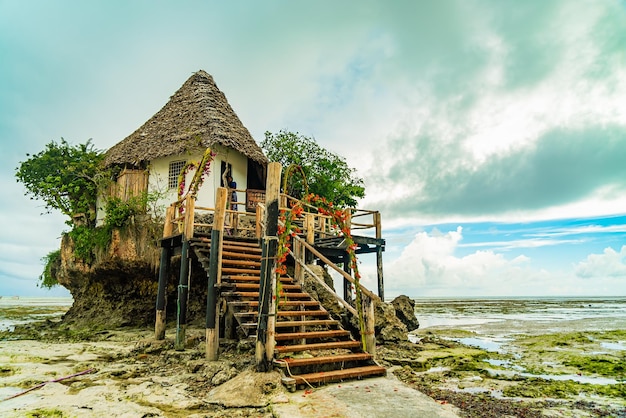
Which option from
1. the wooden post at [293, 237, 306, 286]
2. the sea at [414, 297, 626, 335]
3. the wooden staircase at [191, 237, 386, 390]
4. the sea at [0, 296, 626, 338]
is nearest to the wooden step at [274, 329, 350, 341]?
the wooden staircase at [191, 237, 386, 390]

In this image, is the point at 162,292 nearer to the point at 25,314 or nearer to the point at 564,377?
the point at 564,377

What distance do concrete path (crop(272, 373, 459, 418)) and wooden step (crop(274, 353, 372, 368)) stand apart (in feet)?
1.43

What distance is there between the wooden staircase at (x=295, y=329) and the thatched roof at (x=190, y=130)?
586 cm

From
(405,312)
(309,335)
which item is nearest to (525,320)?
(405,312)

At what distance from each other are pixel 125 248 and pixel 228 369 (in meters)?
9.55

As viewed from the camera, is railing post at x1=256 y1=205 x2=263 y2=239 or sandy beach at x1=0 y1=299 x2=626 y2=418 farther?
railing post at x1=256 y1=205 x2=263 y2=239

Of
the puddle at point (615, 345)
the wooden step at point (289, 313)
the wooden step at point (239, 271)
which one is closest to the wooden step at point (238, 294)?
the wooden step at point (289, 313)

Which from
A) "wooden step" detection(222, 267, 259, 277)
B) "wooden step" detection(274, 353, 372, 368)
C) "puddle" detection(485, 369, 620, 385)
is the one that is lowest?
"puddle" detection(485, 369, 620, 385)

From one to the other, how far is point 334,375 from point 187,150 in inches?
427

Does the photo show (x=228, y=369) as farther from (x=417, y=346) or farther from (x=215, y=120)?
(x=215, y=120)

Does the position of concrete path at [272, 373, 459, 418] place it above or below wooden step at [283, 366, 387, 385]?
below

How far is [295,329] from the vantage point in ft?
29.3

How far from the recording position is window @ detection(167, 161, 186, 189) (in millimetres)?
14883

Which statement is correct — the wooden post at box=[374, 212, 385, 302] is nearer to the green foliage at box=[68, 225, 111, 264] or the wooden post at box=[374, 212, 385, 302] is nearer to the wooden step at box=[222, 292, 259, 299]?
the wooden step at box=[222, 292, 259, 299]
